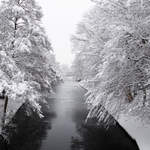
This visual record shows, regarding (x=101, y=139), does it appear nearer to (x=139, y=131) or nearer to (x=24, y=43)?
(x=139, y=131)

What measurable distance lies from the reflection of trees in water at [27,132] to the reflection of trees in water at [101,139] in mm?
2051

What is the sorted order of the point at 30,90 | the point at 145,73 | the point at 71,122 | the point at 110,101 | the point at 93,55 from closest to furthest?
the point at 145,73, the point at 110,101, the point at 30,90, the point at 93,55, the point at 71,122

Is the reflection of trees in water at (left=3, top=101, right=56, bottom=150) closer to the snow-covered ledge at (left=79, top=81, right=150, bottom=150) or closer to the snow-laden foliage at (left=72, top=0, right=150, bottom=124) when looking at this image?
the snow-covered ledge at (left=79, top=81, right=150, bottom=150)

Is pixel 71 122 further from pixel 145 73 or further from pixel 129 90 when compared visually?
pixel 145 73

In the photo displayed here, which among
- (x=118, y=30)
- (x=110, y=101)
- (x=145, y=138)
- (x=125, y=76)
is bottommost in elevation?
(x=145, y=138)

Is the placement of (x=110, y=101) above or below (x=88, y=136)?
above

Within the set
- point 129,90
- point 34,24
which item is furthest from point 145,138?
point 34,24

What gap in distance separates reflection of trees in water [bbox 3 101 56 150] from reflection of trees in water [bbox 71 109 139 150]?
205 centimetres

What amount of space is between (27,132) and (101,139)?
4.59 meters

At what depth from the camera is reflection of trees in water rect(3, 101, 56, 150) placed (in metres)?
11.7

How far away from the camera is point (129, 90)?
1028 centimetres

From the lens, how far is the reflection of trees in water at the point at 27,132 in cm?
1168

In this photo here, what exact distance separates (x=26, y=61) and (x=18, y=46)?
6.08ft

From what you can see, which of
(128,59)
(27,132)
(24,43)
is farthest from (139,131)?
(24,43)
